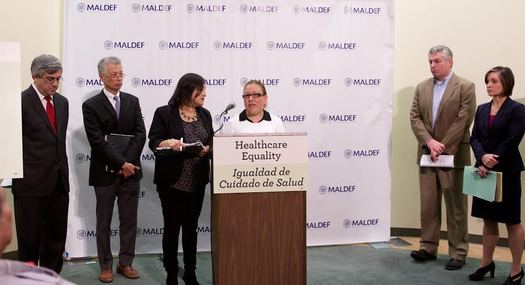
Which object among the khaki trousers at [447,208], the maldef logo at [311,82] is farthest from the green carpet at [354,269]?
the maldef logo at [311,82]

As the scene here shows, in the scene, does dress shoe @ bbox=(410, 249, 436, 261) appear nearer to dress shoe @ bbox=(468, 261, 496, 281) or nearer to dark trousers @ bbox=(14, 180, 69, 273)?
dress shoe @ bbox=(468, 261, 496, 281)

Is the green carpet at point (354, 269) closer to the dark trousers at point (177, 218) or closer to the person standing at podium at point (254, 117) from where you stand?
the dark trousers at point (177, 218)

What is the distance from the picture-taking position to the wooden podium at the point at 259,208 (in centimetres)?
334

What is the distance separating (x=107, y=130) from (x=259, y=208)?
1.48 metres

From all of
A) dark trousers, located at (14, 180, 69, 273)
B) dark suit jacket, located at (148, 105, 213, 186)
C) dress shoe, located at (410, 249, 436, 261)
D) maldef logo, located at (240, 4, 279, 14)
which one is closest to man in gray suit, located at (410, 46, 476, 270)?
dress shoe, located at (410, 249, 436, 261)

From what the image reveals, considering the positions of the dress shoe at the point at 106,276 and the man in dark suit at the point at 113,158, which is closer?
the man in dark suit at the point at 113,158

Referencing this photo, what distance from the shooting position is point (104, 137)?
418cm

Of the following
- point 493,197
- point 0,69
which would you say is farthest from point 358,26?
point 0,69

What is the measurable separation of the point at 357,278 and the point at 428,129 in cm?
140

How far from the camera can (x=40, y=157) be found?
3672mm

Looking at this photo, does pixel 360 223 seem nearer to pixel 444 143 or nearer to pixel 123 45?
pixel 444 143

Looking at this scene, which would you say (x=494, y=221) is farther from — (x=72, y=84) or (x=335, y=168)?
(x=72, y=84)

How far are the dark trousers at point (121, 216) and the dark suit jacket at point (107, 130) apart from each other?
8cm

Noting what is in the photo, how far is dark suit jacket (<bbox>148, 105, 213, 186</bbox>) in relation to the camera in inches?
151
